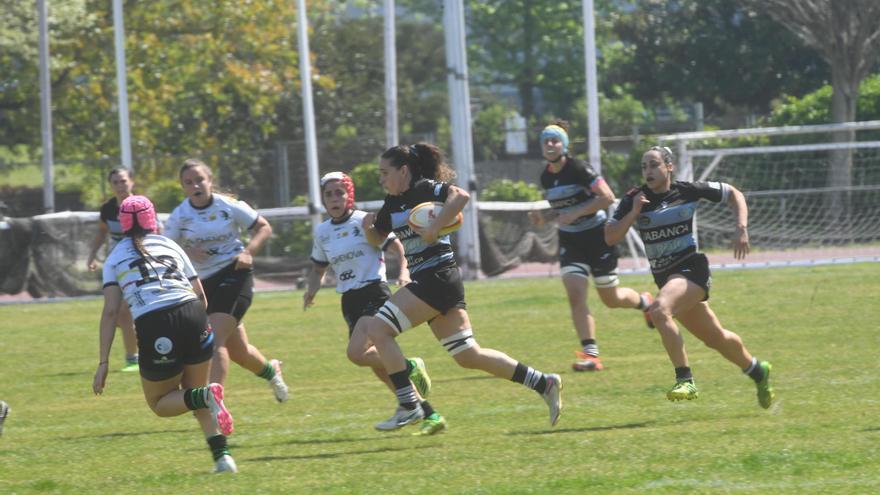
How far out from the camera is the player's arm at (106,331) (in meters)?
8.12

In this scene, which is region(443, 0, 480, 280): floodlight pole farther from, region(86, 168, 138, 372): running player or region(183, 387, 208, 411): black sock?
region(183, 387, 208, 411): black sock

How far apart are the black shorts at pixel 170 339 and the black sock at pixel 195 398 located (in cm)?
17

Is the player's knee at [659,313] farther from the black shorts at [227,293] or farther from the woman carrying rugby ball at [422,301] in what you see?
the black shorts at [227,293]

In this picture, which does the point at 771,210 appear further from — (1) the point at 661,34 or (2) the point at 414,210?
(1) the point at 661,34

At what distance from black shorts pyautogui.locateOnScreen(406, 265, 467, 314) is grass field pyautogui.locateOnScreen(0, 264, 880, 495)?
2.61 feet

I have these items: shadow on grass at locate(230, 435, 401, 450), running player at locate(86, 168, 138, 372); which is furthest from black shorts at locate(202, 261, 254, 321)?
running player at locate(86, 168, 138, 372)

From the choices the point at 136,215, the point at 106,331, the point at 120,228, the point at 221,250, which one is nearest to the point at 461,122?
the point at 120,228

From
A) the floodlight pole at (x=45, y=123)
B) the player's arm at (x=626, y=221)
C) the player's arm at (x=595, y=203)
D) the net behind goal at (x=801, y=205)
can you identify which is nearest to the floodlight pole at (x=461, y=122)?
the net behind goal at (x=801, y=205)

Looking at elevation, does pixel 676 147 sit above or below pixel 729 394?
above

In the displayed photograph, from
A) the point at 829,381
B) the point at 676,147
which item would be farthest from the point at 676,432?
the point at 676,147

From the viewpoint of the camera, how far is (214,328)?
1050 cm

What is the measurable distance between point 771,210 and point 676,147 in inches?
91.2

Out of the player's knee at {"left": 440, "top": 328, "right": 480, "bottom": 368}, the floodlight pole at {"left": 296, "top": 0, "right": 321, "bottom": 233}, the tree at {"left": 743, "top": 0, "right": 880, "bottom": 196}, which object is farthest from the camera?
the tree at {"left": 743, "top": 0, "right": 880, "bottom": 196}

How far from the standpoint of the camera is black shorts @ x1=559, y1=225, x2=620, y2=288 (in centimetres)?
1305
